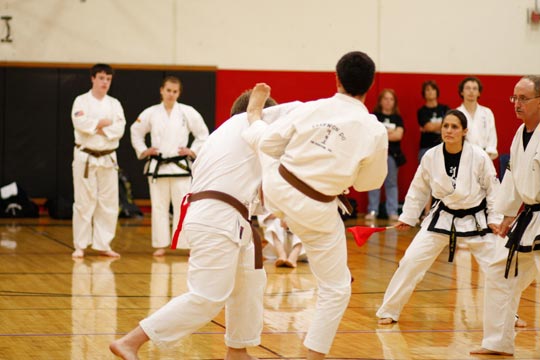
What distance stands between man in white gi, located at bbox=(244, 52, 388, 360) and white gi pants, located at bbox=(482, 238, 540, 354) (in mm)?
1343

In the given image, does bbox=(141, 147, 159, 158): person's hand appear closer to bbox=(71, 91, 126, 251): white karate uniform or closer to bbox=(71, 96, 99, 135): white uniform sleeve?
bbox=(71, 91, 126, 251): white karate uniform

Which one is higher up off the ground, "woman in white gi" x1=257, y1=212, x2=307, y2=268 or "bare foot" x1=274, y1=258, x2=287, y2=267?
"woman in white gi" x1=257, y1=212, x2=307, y2=268

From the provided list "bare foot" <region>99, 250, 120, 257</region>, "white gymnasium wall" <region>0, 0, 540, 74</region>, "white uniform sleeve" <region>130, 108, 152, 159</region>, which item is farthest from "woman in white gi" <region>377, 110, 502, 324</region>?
"white gymnasium wall" <region>0, 0, 540, 74</region>

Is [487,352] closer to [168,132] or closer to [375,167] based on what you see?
[375,167]

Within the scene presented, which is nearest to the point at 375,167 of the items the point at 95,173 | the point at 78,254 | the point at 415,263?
the point at 415,263

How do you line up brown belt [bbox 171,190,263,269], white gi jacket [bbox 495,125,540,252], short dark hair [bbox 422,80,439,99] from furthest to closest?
1. short dark hair [bbox 422,80,439,99]
2. white gi jacket [bbox 495,125,540,252]
3. brown belt [bbox 171,190,263,269]

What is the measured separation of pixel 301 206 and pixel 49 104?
10068 millimetres

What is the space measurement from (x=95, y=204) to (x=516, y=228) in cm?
560

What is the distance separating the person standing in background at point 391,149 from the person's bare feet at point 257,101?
9.36 m

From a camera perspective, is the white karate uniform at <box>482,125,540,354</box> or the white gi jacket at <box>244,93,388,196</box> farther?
the white karate uniform at <box>482,125,540,354</box>

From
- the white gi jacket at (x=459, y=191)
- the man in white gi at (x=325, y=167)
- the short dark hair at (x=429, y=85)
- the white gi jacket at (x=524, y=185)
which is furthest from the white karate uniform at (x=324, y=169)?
the short dark hair at (x=429, y=85)

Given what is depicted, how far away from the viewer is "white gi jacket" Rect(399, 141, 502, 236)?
6.57m

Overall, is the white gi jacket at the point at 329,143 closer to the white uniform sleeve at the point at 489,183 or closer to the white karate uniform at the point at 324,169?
the white karate uniform at the point at 324,169

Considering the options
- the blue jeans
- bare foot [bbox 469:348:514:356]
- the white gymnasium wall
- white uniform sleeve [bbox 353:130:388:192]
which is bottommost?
bare foot [bbox 469:348:514:356]
